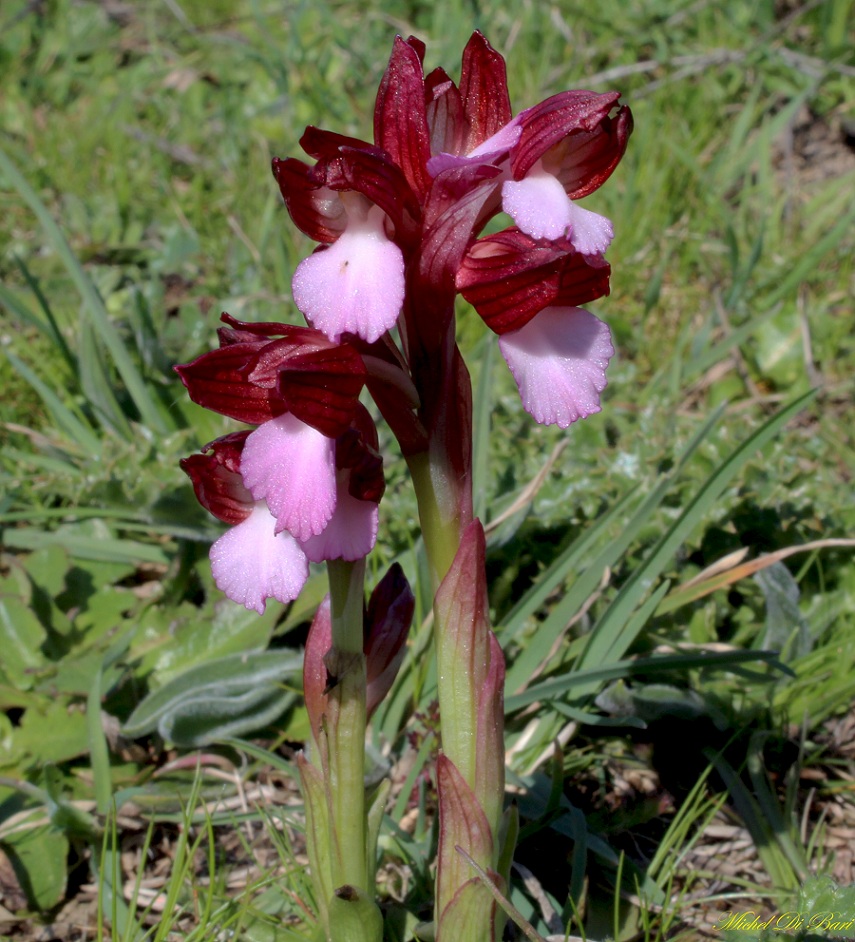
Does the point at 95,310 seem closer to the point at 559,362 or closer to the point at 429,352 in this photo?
the point at 429,352

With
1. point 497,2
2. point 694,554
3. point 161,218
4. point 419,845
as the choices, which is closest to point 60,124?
point 161,218

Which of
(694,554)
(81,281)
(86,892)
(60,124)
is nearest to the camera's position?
(86,892)

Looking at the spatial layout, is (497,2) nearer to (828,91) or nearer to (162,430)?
(828,91)

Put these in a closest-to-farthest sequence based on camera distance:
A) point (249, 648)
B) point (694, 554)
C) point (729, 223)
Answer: point (249, 648)
point (694, 554)
point (729, 223)

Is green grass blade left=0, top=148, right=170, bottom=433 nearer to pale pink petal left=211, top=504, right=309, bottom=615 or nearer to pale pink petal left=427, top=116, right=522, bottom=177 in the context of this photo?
pale pink petal left=211, top=504, right=309, bottom=615

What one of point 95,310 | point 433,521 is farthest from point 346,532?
point 95,310

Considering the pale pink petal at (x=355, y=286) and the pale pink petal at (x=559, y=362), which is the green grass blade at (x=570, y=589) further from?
the pale pink petal at (x=355, y=286)
